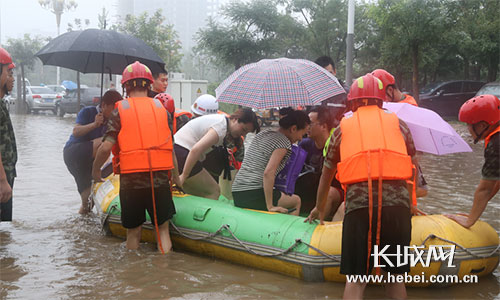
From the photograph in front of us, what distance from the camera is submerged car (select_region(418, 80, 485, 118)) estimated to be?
2198 cm

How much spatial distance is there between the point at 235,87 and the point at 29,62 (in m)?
35.3

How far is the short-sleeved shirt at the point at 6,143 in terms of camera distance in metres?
4.90

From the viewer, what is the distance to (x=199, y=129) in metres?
5.80

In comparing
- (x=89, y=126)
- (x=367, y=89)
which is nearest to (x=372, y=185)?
(x=367, y=89)

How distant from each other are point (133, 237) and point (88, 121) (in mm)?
1937

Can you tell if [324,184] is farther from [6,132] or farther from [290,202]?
[6,132]

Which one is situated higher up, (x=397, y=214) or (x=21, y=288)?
(x=397, y=214)

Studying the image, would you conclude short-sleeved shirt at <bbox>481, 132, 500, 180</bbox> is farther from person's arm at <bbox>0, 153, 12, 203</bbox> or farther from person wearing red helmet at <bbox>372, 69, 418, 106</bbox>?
person's arm at <bbox>0, 153, 12, 203</bbox>

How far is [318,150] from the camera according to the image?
19.1 ft

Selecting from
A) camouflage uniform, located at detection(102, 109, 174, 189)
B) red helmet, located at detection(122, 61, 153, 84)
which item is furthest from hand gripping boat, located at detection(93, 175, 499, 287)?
red helmet, located at detection(122, 61, 153, 84)

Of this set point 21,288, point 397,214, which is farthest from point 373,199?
point 21,288

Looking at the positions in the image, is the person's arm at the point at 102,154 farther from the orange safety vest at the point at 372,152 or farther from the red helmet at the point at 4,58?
the orange safety vest at the point at 372,152

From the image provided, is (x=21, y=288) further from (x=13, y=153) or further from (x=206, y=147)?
A: (x=206, y=147)

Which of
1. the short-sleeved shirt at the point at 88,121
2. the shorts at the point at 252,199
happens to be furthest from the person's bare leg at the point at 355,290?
the short-sleeved shirt at the point at 88,121
